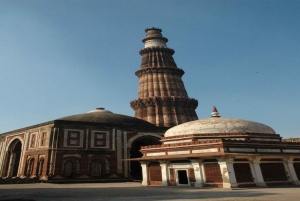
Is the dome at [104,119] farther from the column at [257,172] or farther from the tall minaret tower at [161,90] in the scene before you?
the column at [257,172]

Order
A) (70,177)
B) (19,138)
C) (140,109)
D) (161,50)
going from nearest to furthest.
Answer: (70,177)
(19,138)
(140,109)
(161,50)

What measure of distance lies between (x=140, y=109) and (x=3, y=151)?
75.0 ft

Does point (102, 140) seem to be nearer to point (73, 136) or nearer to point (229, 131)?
point (73, 136)

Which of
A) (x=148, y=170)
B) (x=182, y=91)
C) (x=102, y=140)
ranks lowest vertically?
(x=148, y=170)

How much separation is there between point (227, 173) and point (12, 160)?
30.4 metres

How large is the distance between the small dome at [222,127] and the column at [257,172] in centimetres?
358

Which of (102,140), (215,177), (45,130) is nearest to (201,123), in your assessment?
(215,177)

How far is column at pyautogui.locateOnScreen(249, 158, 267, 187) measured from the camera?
17.1 metres

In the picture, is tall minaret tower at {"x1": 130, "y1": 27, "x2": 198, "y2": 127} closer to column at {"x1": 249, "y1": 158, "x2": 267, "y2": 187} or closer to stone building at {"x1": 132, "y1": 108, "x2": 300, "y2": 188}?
stone building at {"x1": 132, "y1": 108, "x2": 300, "y2": 188}

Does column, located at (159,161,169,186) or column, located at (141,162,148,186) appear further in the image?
column, located at (141,162,148,186)

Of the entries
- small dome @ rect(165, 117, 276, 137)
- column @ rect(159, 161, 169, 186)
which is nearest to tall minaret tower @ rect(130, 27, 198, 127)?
small dome @ rect(165, 117, 276, 137)

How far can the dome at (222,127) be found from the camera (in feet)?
68.6

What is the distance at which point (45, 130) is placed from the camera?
2869cm

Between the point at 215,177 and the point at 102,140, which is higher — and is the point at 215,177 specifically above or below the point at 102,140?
below
